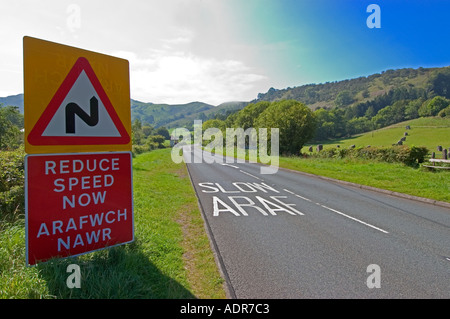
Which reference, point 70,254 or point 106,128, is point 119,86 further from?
point 70,254

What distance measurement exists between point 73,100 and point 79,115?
20 cm

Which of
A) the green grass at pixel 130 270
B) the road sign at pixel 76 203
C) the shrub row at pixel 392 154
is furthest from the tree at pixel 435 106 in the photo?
the road sign at pixel 76 203

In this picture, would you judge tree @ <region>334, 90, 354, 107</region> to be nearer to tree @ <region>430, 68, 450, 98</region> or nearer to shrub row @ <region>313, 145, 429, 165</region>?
tree @ <region>430, 68, 450, 98</region>

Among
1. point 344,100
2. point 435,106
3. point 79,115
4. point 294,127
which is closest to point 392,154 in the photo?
point 294,127

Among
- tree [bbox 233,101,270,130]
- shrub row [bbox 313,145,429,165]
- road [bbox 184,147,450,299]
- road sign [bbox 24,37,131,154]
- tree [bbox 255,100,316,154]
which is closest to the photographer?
road sign [bbox 24,37,131,154]

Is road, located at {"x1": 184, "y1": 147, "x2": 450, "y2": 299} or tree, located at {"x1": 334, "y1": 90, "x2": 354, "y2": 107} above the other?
tree, located at {"x1": 334, "y1": 90, "x2": 354, "y2": 107}

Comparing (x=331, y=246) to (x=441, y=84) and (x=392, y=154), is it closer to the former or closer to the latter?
(x=392, y=154)

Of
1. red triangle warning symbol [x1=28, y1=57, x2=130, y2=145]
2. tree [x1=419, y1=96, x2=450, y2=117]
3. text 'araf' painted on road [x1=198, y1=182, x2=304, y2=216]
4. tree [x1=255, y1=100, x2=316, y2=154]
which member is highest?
tree [x1=419, y1=96, x2=450, y2=117]

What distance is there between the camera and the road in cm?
379

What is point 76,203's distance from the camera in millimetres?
3379

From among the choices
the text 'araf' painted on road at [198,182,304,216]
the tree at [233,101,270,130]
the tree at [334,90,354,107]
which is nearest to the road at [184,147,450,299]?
the text 'araf' painted on road at [198,182,304,216]

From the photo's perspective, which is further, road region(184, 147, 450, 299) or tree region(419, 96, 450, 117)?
tree region(419, 96, 450, 117)

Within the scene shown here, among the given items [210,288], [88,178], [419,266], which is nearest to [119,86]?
[88,178]
